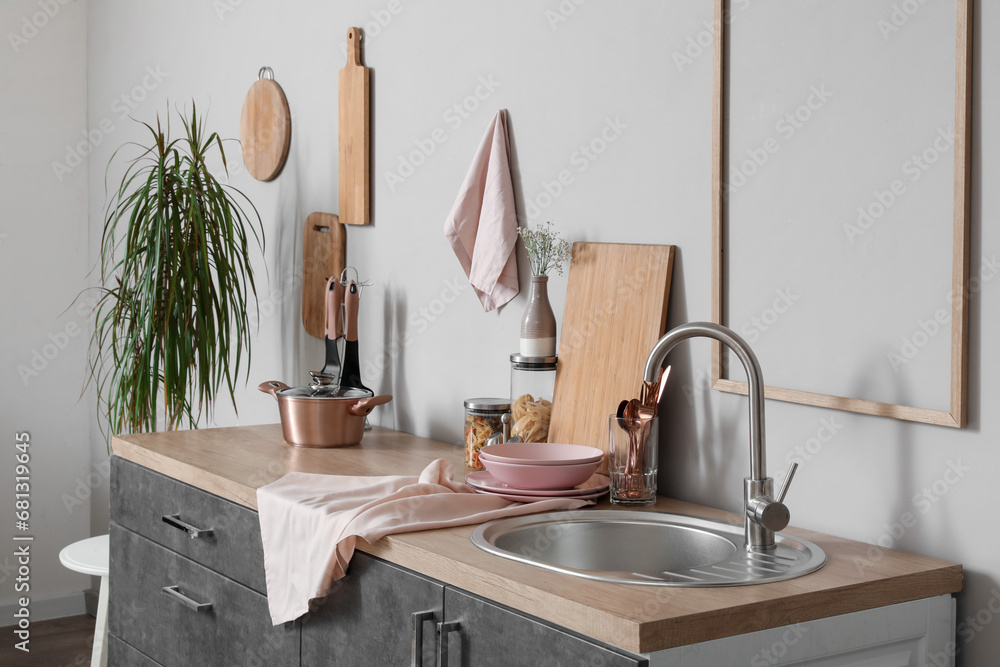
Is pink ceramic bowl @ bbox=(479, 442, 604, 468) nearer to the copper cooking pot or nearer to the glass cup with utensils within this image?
the glass cup with utensils

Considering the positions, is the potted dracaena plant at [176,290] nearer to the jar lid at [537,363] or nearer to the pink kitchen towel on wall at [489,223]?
the pink kitchen towel on wall at [489,223]

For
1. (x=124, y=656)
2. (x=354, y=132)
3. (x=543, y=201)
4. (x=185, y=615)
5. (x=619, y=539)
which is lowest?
(x=124, y=656)

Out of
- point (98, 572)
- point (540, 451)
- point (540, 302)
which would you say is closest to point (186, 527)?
point (540, 451)

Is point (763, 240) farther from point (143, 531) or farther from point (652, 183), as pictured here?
point (143, 531)

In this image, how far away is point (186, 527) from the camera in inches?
83.5

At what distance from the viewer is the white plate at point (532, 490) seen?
178 centimetres

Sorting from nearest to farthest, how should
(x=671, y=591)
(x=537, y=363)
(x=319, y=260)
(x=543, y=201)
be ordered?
(x=671, y=591)
(x=537, y=363)
(x=543, y=201)
(x=319, y=260)

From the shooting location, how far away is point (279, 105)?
3045mm

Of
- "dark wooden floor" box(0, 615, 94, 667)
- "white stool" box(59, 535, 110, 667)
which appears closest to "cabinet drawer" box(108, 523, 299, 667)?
"white stool" box(59, 535, 110, 667)

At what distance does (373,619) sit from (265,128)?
194 cm

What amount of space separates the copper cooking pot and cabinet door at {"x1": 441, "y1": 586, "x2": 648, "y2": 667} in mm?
983

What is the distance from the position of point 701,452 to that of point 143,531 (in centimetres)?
133

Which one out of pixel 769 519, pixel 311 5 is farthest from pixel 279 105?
pixel 769 519

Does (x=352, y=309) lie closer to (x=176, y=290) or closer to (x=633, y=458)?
(x=176, y=290)
